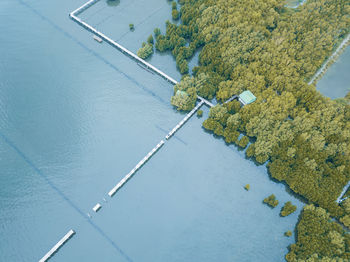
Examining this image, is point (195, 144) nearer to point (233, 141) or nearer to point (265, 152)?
point (233, 141)

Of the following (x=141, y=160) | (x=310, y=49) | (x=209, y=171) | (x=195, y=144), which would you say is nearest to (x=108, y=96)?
(x=141, y=160)

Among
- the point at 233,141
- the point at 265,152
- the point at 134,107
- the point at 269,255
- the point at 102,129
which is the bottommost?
the point at 102,129

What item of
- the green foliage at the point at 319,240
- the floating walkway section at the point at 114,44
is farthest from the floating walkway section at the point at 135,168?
the green foliage at the point at 319,240

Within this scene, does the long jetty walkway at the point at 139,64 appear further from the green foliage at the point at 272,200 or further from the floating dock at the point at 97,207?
the green foliage at the point at 272,200

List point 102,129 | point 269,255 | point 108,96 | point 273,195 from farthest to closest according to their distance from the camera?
1. point 108,96
2. point 102,129
3. point 273,195
4. point 269,255

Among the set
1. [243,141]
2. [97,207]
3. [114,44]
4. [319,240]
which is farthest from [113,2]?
[319,240]

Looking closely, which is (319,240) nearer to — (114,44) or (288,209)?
(288,209)
